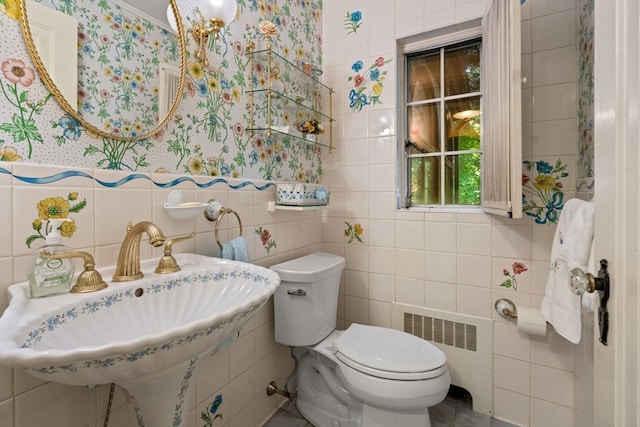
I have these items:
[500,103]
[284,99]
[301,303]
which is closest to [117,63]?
[284,99]

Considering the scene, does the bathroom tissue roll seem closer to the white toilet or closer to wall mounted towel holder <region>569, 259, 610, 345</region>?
the white toilet

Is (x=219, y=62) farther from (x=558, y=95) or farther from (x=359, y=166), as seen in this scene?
(x=558, y=95)

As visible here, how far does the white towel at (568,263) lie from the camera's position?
0.93 m

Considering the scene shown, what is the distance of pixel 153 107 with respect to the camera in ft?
3.20

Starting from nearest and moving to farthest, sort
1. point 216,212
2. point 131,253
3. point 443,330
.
Answer: point 131,253, point 216,212, point 443,330

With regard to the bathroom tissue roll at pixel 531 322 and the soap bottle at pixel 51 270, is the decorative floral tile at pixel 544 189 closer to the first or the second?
the bathroom tissue roll at pixel 531 322

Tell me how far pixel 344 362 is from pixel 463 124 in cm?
139

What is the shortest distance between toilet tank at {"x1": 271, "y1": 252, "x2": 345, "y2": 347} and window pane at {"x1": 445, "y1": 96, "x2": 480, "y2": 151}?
3.31ft

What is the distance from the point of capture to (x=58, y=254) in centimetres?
68

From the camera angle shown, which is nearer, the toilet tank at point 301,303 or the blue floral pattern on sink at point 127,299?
the blue floral pattern on sink at point 127,299

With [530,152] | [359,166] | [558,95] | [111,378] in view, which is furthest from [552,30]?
[111,378]

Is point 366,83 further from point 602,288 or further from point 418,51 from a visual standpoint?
point 602,288

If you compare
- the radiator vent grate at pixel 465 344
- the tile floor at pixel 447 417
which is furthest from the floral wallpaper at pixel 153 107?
the tile floor at pixel 447 417

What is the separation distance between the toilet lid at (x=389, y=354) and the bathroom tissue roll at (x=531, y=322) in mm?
430
